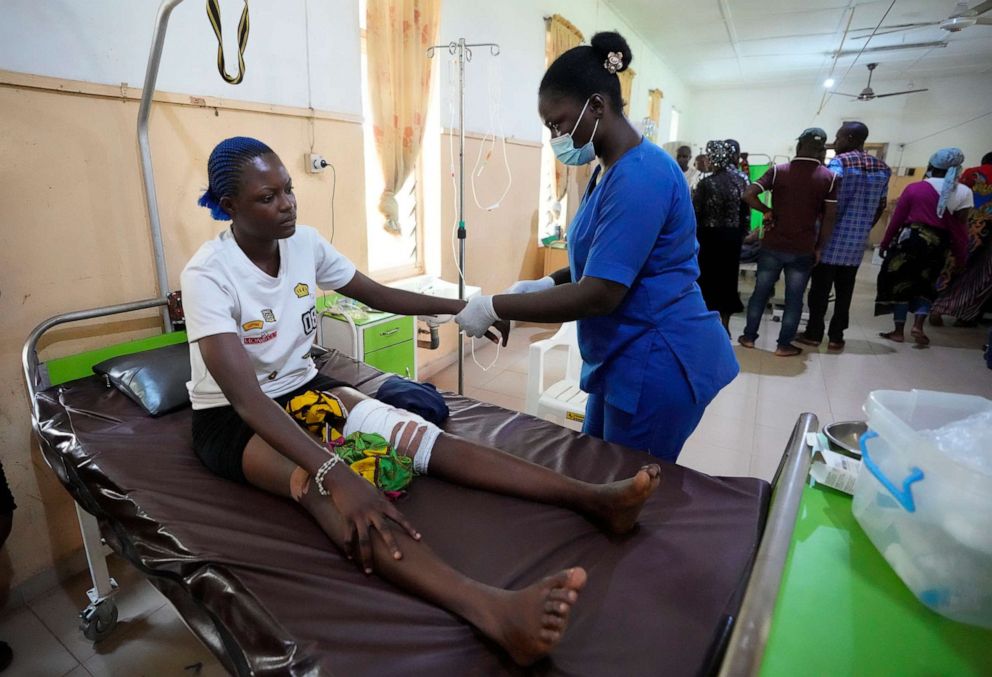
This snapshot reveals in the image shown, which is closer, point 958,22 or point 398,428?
point 398,428

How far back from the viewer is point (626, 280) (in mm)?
1194

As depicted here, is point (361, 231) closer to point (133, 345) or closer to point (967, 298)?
point (133, 345)

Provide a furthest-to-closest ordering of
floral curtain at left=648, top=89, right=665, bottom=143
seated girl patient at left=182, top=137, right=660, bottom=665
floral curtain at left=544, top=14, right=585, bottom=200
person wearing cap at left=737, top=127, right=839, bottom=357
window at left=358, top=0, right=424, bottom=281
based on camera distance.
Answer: floral curtain at left=648, top=89, right=665, bottom=143, floral curtain at left=544, top=14, right=585, bottom=200, person wearing cap at left=737, top=127, right=839, bottom=357, window at left=358, top=0, right=424, bottom=281, seated girl patient at left=182, top=137, right=660, bottom=665

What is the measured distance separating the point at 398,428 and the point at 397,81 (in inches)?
88.6

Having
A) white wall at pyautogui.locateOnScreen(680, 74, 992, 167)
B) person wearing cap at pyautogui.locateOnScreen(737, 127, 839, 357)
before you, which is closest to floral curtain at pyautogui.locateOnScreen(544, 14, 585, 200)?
person wearing cap at pyautogui.locateOnScreen(737, 127, 839, 357)

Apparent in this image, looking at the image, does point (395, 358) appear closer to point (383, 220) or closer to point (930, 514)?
point (383, 220)

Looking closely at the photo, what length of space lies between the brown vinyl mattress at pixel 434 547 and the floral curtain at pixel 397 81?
6.43 ft

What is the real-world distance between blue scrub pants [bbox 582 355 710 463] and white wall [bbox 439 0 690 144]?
8.45ft

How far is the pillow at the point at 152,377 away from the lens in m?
1.58

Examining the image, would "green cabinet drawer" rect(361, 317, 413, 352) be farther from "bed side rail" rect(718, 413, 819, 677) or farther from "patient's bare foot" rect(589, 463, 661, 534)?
"bed side rail" rect(718, 413, 819, 677)

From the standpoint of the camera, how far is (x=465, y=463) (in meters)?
1.25

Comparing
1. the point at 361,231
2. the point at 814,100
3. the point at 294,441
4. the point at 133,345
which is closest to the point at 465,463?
the point at 294,441

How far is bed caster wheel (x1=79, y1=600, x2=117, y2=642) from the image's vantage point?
1530mm

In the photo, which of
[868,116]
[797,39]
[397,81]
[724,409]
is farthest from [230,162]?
[868,116]
